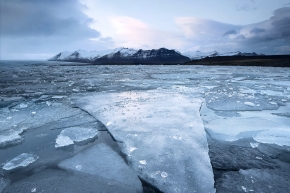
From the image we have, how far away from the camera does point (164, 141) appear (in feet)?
7.92

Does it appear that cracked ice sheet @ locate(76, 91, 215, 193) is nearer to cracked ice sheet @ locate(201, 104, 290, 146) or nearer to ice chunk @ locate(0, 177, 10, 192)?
cracked ice sheet @ locate(201, 104, 290, 146)

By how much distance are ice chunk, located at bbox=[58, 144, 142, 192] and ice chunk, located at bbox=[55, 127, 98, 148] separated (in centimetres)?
32

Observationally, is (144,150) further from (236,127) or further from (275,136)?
(275,136)

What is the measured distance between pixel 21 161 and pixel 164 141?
1813 millimetres

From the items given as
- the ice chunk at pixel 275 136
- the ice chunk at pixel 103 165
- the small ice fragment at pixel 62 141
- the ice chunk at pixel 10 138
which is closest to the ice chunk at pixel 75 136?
the small ice fragment at pixel 62 141

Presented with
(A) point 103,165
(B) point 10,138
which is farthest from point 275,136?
(B) point 10,138

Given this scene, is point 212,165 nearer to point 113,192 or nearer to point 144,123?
point 113,192

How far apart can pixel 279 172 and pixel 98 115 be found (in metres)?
3.02

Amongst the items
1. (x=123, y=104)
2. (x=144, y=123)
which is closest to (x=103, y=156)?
(x=144, y=123)

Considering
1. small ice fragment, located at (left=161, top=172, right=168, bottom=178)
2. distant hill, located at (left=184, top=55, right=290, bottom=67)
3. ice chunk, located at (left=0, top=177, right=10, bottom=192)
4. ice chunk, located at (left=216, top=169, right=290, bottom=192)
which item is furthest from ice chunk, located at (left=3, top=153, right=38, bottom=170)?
distant hill, located at (left=184, top=55, right=290, bottom=67)

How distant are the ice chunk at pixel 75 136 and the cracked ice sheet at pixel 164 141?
33cm

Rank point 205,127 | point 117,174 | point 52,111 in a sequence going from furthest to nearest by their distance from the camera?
point 52,111 → point 205,127 → point 117,174

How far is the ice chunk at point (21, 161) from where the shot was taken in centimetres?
189

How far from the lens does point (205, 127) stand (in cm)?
293
